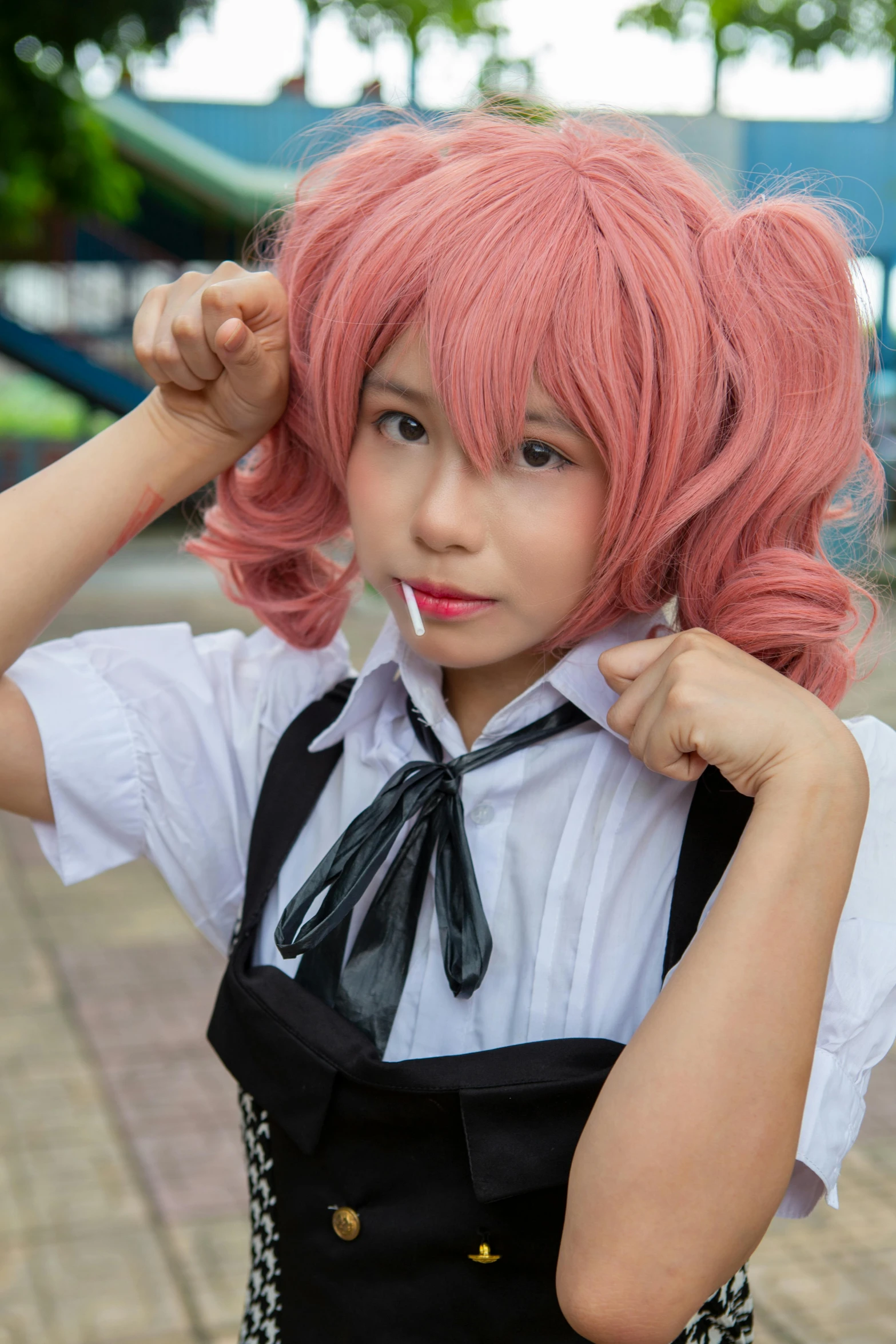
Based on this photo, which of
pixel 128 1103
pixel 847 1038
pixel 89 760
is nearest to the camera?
pixel 847 1038

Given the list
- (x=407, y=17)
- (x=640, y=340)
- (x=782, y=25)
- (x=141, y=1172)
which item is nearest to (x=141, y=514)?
(x=640, y=340)

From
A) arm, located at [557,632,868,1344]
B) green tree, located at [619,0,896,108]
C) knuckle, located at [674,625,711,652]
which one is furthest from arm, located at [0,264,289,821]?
green tree, located at [619,0,896,108]

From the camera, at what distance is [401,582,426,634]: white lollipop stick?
1188mm

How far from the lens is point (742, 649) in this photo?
117 cm

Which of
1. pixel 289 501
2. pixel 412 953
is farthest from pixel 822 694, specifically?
pixel 289 501

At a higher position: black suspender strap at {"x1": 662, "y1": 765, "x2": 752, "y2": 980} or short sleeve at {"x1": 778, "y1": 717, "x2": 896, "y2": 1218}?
black suspender strap at {"x1": 662, "y1": 765, "x2": 752, "y2": 980}

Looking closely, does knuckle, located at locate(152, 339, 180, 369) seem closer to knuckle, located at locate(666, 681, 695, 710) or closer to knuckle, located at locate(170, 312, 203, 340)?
knuckle, located at locate(170, 312, 203, 340)

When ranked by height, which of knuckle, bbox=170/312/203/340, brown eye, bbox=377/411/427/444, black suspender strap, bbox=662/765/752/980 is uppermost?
knuckle, bbox=170/312/203/340

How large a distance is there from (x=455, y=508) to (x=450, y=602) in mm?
98

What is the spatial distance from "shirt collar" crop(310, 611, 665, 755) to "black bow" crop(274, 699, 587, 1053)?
0.08 feet

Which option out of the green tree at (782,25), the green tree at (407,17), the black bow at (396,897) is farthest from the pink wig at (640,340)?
the green tree at (782,25)

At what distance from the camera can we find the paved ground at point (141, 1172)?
2.52 m

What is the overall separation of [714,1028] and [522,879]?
12.1 inches

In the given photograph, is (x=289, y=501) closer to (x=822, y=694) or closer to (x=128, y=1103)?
(x=822, y=694)
